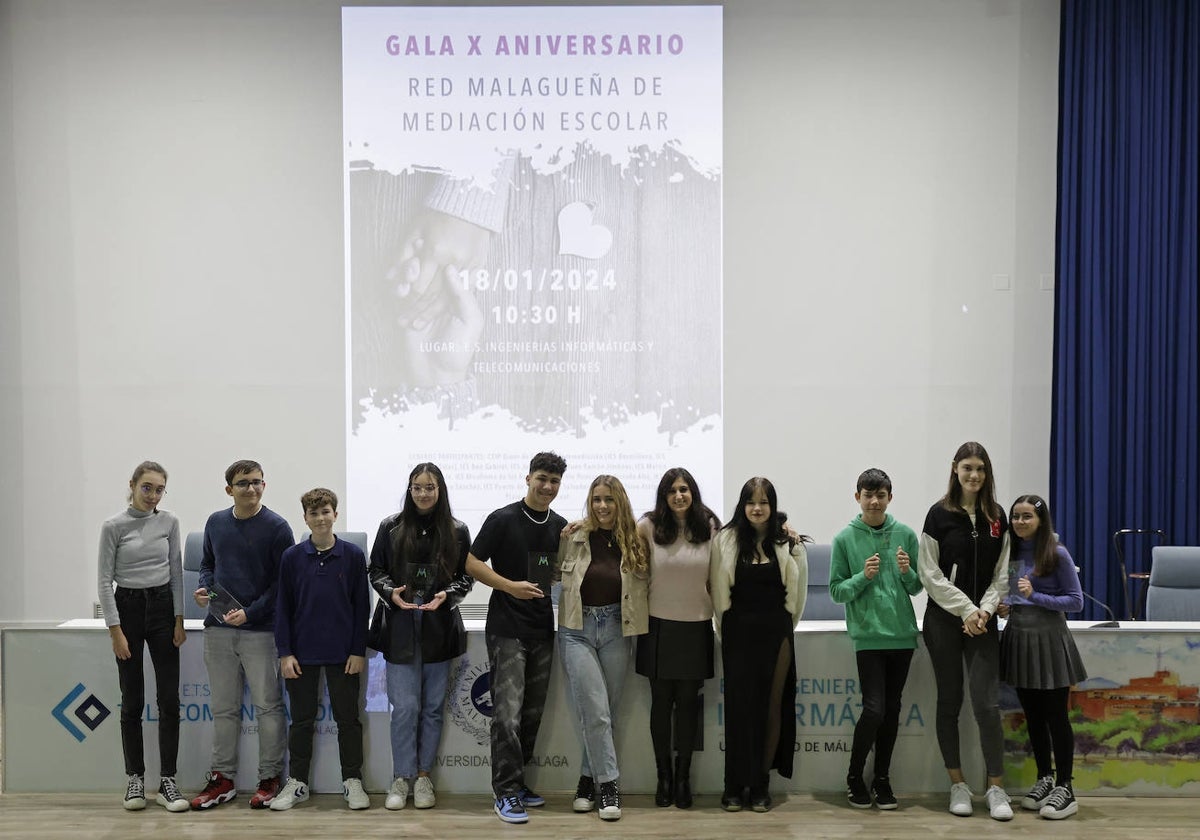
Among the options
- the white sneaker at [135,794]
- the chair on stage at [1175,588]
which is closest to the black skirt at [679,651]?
the white sneaker at [135,794]

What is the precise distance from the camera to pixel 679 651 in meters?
3.71

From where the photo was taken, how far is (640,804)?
12.7ft

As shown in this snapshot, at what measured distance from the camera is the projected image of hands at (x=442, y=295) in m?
6.00

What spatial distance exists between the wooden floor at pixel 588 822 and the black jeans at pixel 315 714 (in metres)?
0.16

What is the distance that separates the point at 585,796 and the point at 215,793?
1373 millimetres

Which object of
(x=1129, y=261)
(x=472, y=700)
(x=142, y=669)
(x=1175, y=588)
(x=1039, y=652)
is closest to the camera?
(x=1039, y=652)

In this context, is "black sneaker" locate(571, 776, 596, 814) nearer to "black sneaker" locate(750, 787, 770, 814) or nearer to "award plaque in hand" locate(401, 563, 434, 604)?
"black sneaker" locate(750, 787, 770, 814)

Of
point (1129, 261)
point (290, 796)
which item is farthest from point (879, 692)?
point (1129, 261)

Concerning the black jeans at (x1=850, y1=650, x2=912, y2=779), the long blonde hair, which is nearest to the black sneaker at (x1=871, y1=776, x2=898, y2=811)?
the black jeans at (x1=850, y1=650, x2=912, y2=779)

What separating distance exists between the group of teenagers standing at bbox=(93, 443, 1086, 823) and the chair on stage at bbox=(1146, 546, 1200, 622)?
138cm

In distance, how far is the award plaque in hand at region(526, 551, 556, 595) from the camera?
3799 millimetres

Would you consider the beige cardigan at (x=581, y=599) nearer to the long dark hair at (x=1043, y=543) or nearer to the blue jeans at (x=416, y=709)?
the blue jeans at (x=416, y=709)

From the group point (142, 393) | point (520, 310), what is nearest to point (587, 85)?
point (520, 310)

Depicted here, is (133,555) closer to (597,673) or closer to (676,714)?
(597,673)
